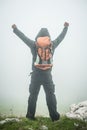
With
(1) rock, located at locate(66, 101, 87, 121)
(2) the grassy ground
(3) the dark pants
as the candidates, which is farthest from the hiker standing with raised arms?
(1) rock, located at locate(66, 101, 87, 121)

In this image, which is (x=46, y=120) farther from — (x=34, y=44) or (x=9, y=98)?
(x=9, y=98)

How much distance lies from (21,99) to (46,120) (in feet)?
14.9

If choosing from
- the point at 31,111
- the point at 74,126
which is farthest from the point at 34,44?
the point at 74,126

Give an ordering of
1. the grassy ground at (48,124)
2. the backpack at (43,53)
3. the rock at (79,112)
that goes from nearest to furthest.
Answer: the grassy ground at (48,124) < the backpack at (43,53) < the rock at (79,112)

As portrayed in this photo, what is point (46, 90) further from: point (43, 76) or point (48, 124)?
point (48, 124)

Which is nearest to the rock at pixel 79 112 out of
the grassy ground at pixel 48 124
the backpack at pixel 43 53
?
the grassy ground at pixel 48 124

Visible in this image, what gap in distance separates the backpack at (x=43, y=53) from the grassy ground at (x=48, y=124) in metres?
1.49

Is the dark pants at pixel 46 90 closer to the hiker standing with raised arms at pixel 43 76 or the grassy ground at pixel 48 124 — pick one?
the hiker standing with raised arms at pixel 43 76

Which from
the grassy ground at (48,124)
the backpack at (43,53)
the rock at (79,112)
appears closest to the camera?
the grassy ground at (48,124)

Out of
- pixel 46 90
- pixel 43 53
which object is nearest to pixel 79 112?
pixel 46 90

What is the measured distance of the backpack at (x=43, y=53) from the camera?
7484mm

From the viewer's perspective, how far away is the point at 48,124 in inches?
285

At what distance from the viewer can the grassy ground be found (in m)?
6.88

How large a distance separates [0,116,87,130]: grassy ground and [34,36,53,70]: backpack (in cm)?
149
